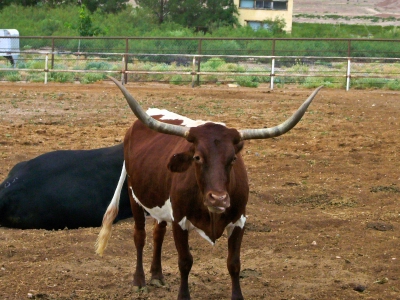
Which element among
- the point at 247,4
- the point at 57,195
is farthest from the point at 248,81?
the point at 247,4

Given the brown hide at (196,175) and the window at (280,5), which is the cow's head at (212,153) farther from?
the window at (280,5)

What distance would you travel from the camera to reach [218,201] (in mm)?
4562

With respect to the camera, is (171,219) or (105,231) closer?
(171,219)

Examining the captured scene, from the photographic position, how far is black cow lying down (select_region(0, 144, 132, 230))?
7426 millimetres

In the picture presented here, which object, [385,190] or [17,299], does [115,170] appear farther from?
[385,190]

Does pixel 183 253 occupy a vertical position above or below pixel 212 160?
below

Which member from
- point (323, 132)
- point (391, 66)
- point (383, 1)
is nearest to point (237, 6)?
point (391, 66)

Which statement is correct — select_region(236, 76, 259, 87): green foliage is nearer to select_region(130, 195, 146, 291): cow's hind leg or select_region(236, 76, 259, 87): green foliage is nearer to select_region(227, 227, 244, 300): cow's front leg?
select_region(130, 195, 146, 291): cow's hind leg

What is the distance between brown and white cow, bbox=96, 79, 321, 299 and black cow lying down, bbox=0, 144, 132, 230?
1.52 metres

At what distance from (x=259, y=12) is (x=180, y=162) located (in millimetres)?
53522

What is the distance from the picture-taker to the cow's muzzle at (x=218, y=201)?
457cm

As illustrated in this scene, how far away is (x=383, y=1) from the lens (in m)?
120

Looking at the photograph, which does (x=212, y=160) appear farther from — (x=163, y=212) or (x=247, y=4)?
(x=247, y=4)

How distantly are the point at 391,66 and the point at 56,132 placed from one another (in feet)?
67.6
